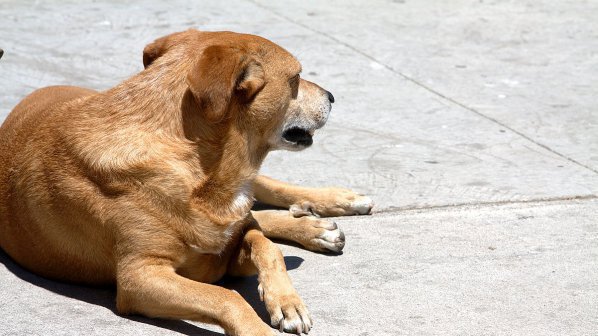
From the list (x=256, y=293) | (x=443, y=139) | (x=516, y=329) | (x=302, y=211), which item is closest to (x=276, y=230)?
(x=302, y=211)

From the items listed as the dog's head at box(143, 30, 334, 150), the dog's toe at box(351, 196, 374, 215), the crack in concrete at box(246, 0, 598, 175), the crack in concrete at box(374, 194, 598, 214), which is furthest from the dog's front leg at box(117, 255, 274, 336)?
the crack in concrete at box(246, 0, 598, 175)

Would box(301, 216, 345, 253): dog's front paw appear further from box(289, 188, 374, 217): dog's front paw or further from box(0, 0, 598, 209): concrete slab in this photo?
box(0, 0, 598, 209): concrete slab

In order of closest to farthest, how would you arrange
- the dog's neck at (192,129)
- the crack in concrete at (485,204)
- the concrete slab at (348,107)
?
the dog's neck at (192,129) < the crack in concrete at (485,204) < the concrete slab at (348,107)

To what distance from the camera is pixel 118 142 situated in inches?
167

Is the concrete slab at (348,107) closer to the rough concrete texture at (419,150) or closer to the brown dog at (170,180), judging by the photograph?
the rough concrete texture at (419,150)

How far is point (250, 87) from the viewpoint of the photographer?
4.30 m

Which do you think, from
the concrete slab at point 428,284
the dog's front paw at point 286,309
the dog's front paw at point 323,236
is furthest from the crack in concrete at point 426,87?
the dog's front paw at point 286,309

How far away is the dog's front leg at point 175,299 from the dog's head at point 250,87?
0.67m

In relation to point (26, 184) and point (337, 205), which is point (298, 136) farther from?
point (26, 184)

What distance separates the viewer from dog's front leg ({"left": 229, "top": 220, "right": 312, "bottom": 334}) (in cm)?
413

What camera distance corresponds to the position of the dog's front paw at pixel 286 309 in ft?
13.5

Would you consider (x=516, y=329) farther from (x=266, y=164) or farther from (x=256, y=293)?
(x=266, y=164)

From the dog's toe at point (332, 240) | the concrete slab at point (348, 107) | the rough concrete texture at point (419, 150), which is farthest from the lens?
the concrete slab at point (348, 107)

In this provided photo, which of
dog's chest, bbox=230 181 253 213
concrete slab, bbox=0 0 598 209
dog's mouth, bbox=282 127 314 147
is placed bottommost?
concrete slab, bbox=0 0 598 209
